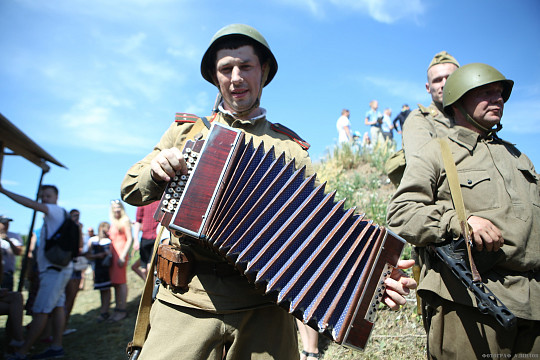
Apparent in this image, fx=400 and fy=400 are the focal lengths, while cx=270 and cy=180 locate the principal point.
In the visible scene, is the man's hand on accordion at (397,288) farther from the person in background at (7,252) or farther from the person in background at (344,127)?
the person in background at (344,127)

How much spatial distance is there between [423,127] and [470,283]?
164cm

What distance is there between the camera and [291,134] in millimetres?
2566

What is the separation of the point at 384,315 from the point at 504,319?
2.86 metres

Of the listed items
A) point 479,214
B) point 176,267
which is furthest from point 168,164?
point 479,214

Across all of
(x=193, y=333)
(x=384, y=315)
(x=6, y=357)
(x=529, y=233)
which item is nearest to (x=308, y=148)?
(x=193, y=333)

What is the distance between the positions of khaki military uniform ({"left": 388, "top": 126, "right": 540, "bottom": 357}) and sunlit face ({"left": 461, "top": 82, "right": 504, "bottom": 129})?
0.45 feet

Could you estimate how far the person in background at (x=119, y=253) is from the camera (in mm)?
7250

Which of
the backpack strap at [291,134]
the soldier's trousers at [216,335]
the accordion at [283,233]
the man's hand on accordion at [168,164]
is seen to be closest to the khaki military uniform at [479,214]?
→ the accordion at [283,233]

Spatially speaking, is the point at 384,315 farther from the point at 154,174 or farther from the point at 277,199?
the point at 154,174

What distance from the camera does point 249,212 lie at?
2.03 m

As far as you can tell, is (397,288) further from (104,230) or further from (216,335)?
(104,230)

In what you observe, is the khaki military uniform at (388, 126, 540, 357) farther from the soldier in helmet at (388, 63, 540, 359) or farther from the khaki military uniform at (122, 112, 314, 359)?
the khaki military uniform at (122, 112, 314, 359)

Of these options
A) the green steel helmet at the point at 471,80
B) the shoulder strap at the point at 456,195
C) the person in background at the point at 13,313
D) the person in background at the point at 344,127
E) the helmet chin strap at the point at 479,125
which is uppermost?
the person in background at the point at 344,127

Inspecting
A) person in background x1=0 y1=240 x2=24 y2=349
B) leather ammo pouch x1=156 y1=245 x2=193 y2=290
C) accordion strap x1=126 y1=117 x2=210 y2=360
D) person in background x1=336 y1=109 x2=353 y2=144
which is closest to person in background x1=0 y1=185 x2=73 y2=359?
person in background x1=0 y1=240 x2=24 y2=349
